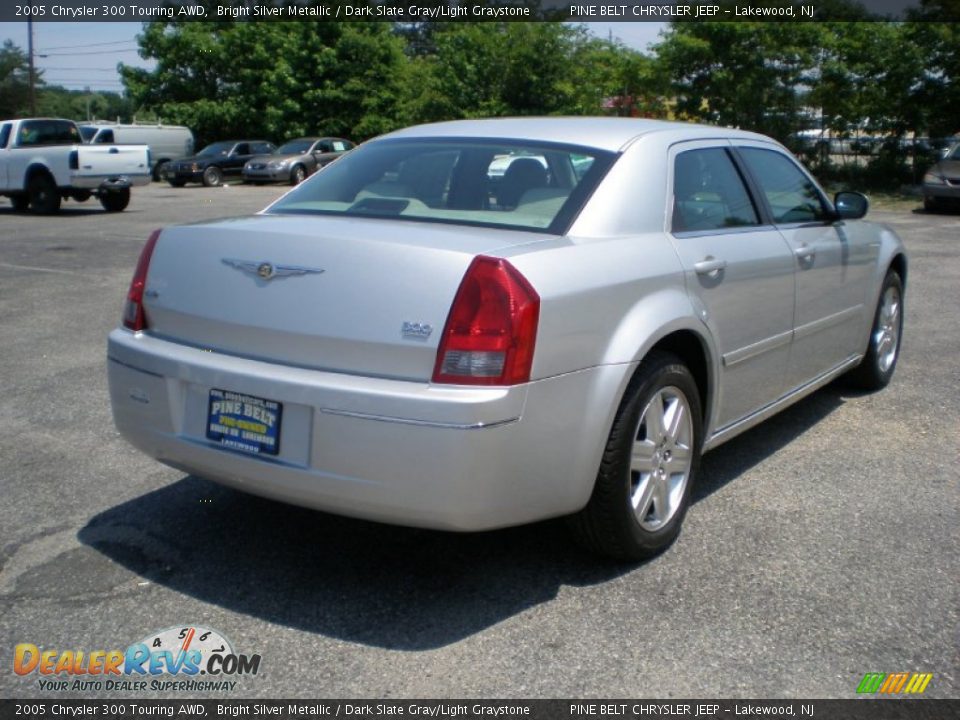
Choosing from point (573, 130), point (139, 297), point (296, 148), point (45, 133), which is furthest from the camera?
point (296, 148)

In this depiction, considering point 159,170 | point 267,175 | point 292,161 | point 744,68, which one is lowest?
point 159,170

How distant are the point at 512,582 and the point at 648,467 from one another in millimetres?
634

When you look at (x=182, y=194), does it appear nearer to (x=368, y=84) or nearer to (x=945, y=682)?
(x=368, y=84)

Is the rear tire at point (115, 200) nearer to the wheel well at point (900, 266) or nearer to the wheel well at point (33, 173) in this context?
the wheel well at point (33, 173)

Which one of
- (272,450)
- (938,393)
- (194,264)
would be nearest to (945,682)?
(272,450)

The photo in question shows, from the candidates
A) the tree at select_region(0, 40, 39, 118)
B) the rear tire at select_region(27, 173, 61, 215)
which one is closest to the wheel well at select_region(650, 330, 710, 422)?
the rear tire at select_region(27, 173, 61, 215)

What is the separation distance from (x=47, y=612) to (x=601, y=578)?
185 centimetres

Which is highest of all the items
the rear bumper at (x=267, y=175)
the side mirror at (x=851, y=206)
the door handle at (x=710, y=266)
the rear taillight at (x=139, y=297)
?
the side mirror at (x=851, y=206)

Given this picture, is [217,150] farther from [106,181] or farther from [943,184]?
[943,184]

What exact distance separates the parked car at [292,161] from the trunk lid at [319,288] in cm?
2673

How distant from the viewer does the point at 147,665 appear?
3066mm

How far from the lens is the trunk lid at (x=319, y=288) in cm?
318

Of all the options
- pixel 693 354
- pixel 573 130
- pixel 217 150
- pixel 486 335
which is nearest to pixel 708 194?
pixel 573 130

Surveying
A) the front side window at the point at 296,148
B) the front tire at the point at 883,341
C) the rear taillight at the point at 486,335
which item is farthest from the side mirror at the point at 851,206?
the front side window at the point at 296,148
